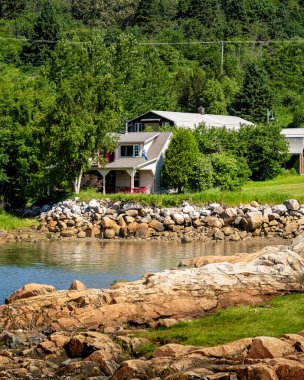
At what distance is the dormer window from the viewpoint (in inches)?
2731

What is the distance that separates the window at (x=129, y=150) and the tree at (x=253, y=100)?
28.3m

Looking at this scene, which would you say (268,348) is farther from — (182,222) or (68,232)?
(68,232)

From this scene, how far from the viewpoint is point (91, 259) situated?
43031 mm

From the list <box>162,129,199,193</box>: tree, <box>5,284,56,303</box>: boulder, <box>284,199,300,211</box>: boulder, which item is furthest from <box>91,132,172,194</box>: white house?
<box>5,284,56,303</box>: boulder

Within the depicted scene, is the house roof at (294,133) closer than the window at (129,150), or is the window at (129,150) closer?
the window at (129,150)

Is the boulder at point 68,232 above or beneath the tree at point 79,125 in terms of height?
beneath

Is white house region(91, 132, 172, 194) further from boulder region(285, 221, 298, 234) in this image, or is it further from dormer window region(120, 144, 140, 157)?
boulder region(285, 221, 298, 234)

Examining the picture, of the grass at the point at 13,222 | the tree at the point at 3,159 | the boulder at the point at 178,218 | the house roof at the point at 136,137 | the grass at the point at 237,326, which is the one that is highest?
the house roof at the point at 136,137

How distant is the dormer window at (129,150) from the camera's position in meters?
69.4

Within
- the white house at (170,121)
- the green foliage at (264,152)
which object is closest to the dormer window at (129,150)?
the white house at (170,121)

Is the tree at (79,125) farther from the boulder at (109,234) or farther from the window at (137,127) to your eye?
the window at (137,127)

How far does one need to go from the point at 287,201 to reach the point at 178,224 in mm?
6663

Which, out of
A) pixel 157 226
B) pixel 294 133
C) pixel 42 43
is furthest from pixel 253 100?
pixel 157 226

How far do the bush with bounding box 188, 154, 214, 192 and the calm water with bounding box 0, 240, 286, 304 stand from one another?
43.1 ft
